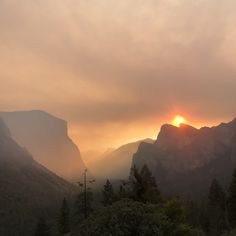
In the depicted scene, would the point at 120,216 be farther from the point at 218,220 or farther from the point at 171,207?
the point at 218,220

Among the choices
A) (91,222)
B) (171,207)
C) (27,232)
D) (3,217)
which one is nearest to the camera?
(91,222)

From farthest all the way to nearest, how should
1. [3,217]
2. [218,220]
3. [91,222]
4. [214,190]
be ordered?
[3,217]
[214,190]
[218,220]
[91,222]

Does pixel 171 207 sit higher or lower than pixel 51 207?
lower

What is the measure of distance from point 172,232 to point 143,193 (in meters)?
17.3

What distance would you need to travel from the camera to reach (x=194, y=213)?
81562 mm

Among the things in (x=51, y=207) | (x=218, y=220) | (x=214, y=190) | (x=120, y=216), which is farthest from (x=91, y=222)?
(x=51, y=207)

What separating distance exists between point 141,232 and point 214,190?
68.2 metres

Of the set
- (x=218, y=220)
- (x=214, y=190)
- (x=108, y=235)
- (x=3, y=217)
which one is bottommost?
(x=108, y=235)

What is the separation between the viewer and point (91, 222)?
2327 cm

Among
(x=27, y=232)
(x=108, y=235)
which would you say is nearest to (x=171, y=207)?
(x=108, y=235)

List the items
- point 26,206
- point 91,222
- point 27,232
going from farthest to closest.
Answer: point 26,206 → point 27,232 → point 91,222

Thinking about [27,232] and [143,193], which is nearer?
[143,193]

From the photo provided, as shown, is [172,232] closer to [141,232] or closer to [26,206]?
[141,232]

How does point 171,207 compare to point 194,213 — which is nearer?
point 171,207
